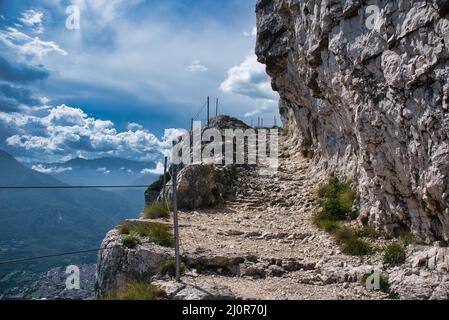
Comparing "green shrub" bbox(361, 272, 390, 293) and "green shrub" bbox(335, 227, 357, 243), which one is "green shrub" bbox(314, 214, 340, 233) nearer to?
"green shrub" bbox(335, 227, 357, 243)

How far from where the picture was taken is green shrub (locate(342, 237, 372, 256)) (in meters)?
14.6

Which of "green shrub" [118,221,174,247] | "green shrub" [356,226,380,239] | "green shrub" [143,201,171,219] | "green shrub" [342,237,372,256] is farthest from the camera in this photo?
"green shrub" [143,201,171,219]

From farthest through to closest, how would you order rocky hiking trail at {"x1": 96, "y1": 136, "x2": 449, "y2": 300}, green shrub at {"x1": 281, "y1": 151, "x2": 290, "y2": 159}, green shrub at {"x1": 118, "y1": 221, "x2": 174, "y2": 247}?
green shrub at {"x1": 281, "y1": 151, "x2": 290, "y2": 159}
green shrub at {"x1": 118, "y1": 221, "x2": 174, "y2": 247}
rocky hiking trail at {"x1": 96, "y1": 136, "x2": 449, "y2": 300}

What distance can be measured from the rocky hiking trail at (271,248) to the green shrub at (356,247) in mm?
371

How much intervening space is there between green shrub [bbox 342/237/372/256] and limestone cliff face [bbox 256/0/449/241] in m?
1.23

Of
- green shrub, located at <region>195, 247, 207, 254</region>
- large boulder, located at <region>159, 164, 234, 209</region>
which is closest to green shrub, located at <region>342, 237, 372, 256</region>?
green shrub, located at <region>195, 247, 207, 254</region>

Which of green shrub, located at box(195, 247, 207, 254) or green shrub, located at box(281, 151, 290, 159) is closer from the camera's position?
green shrub, located at box(195, 247, 207, 254)

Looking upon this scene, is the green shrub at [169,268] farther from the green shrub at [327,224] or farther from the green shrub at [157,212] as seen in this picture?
the green shrub at [157,212]

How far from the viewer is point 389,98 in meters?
13.7

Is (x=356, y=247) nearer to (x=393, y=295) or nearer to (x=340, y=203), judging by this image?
(x=393, y=295)

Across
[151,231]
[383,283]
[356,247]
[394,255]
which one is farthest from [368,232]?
[151,231]

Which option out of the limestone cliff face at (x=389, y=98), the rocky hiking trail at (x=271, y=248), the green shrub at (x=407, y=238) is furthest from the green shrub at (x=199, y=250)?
the green shrub at (x=407, y=238)
